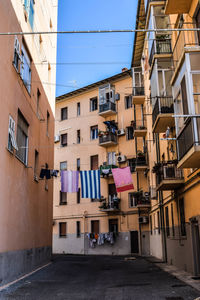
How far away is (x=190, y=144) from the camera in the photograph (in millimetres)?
11094

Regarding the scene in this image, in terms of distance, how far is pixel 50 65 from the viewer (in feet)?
77.3

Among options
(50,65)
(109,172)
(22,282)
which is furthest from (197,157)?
(109,172)

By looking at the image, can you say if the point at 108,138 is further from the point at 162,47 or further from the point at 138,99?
the point at 162,47

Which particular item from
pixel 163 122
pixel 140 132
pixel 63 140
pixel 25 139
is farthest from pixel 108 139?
pixel 25 139

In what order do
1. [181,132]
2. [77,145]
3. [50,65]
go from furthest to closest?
[77,145], [50,65], [181,132]

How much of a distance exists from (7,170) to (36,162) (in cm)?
641

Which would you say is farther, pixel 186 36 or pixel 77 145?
pixel 77 145

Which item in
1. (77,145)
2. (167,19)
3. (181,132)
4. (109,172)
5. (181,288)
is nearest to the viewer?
(181,288)

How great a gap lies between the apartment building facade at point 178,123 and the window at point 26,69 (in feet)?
19.3

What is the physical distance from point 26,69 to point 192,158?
9451 mm

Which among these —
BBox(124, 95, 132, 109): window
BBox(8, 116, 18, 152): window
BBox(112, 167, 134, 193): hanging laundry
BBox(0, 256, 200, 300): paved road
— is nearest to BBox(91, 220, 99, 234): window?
BBox(124, 95, 132, 109): window

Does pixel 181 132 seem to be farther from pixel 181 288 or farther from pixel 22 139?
pixel 22 139

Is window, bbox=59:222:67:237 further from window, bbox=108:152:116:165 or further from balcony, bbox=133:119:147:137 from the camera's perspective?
balcony, bbox=133:119:147:137

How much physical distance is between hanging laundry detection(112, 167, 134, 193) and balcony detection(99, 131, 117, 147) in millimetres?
14008
